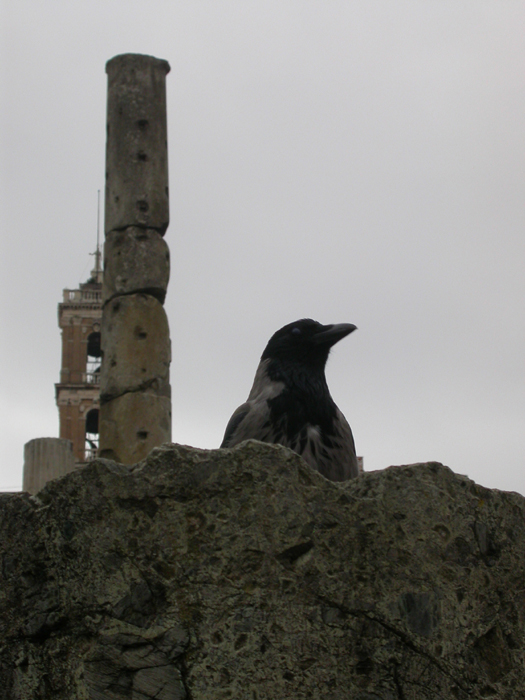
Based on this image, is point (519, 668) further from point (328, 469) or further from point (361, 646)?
point (328, 469)

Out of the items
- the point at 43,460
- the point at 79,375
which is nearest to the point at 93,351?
the point at 79,375

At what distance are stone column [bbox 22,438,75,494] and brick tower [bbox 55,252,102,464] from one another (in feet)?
98.6

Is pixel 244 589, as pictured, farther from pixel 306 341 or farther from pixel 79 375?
pixel 79 375

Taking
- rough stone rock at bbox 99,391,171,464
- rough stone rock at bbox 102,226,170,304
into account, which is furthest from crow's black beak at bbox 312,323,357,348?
rough stone rock at bbox 102,226,170,304

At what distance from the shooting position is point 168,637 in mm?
2279

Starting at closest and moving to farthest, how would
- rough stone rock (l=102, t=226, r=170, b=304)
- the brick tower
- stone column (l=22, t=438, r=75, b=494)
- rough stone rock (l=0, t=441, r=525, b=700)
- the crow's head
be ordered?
1. rough stone rock (l=0, t=441, r=525, b=700)
2. the crow's head
3. rough stone rock (l=102, t=226, r=170, b=304)
4. stone column (l=22, t=438, r=75, b=494)
5. the brick tower

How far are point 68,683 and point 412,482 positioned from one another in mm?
1025

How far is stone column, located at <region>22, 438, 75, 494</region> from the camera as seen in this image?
13.1 m

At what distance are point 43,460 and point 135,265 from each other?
13.7ft

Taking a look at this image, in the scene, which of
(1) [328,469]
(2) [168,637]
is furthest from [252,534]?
(1) [328,469]

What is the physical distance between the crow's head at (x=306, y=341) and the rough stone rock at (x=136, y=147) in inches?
266

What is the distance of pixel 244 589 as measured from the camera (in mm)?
2303

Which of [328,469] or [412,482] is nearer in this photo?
[412,482]

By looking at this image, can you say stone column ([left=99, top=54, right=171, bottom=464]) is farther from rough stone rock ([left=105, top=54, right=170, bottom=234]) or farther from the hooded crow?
the hooded crow
